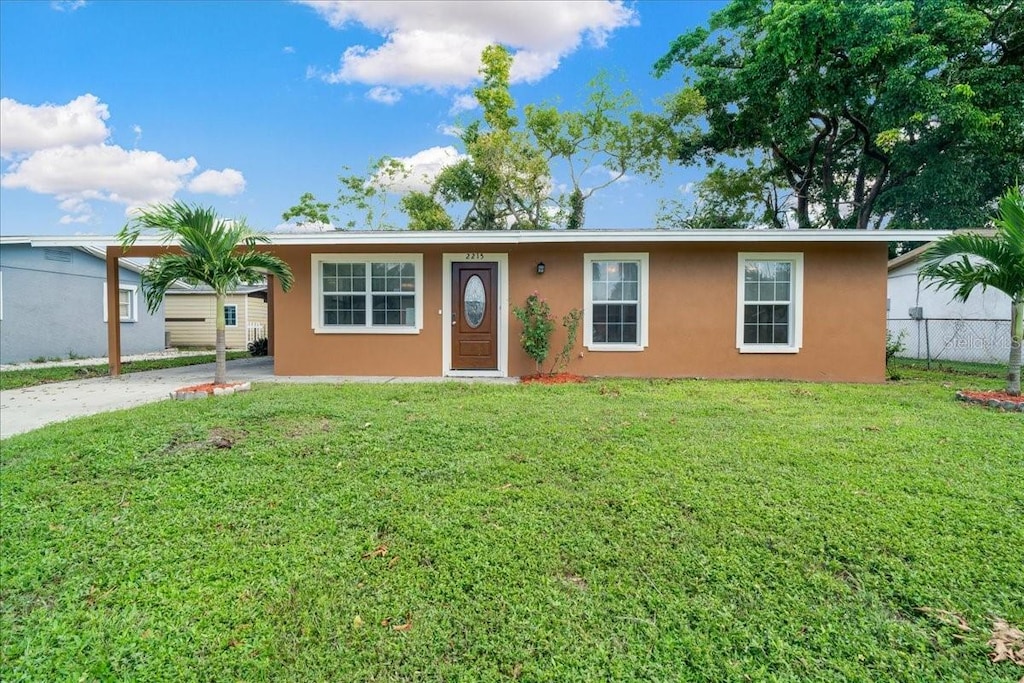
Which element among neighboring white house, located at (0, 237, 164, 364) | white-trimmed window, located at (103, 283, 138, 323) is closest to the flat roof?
neighboring white house, located at (0, 237, 164, 364)

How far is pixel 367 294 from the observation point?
8.65 m

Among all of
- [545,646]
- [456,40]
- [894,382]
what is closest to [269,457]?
[545,646]

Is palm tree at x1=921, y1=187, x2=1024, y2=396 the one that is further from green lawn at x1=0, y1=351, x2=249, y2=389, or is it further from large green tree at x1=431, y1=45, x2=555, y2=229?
large green tree at x1=431, y1=45, x2=555, y2=229

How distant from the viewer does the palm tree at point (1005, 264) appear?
575 centimetres

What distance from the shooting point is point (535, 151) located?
782 inches

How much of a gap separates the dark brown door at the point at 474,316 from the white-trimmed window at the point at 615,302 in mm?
1607

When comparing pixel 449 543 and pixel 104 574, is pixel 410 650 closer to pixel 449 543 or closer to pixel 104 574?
pixel 449 543

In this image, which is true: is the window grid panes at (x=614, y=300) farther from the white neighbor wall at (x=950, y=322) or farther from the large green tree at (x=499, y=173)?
the large green tree at (x=499, y=173)

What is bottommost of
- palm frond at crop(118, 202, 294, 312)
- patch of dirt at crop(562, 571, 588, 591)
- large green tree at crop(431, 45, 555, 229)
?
Result: patch of dirt at crop(562, 571, 588, 591)

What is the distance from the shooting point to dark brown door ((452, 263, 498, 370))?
28.1ft

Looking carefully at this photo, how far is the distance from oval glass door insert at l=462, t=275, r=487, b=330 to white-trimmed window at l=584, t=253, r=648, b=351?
180 cm

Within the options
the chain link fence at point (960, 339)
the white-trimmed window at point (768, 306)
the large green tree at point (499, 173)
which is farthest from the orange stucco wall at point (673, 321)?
the large green tree at point (499, 173)

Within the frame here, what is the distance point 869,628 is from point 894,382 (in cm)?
754

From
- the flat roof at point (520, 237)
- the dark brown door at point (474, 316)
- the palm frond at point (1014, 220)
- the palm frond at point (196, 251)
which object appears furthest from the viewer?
the dark brown door at point (474, 316)
